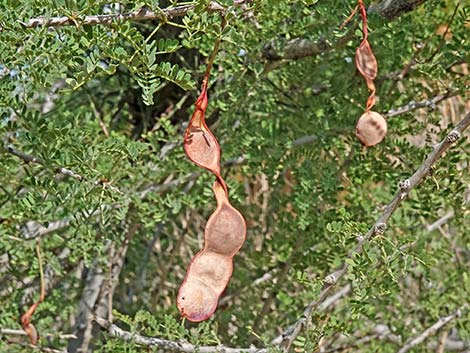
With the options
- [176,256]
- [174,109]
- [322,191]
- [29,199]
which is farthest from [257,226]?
[29,199]

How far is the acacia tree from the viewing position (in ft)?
2.77

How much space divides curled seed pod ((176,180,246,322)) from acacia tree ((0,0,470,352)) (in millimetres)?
116

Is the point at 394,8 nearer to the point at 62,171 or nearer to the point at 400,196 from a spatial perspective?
the point at 400,196

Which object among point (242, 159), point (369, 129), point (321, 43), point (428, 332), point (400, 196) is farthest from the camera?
point (428, 332)

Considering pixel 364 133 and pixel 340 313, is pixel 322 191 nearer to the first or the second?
pixel 364 133

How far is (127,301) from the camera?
181 centimetres

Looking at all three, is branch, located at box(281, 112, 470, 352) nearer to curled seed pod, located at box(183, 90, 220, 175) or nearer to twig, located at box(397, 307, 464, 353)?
curled seed pod, located at box(183, 90, 220, 175)

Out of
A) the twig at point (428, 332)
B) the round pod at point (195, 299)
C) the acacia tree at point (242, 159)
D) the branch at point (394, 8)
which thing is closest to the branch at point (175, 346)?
the acacia tree at point (242, 159)

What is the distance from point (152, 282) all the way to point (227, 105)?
0.83m

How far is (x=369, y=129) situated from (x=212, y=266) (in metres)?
0.30

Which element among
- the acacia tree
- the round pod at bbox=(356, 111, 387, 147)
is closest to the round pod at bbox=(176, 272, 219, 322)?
the acacia tree

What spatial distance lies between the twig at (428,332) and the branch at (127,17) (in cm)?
86

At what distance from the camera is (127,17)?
75 cm

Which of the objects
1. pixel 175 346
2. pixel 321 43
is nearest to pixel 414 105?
pixel 321 43
